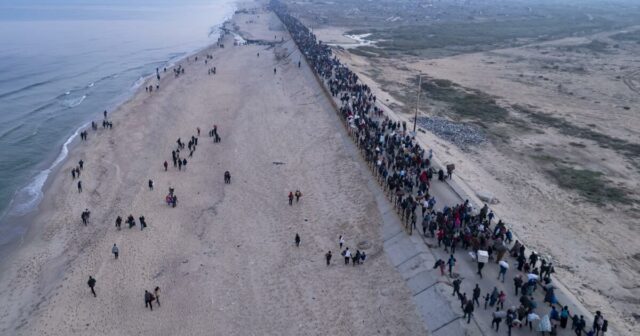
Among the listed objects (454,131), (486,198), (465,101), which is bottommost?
(486,198)

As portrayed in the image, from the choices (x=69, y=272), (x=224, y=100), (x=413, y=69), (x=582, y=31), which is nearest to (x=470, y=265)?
(x=69, y=272)

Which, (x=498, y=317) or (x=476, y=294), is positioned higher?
(x=476, y=294)

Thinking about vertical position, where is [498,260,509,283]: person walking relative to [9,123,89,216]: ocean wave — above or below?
above

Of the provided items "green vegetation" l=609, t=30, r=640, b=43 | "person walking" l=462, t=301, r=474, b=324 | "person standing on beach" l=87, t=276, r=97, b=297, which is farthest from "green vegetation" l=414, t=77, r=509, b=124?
"green vegetation" l=609, t=30, r=640, b=43

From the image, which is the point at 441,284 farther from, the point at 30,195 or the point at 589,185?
the point at 30,195

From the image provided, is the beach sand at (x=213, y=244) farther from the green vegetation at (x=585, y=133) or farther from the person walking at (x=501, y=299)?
the green vegetation at (x=585, y=133)

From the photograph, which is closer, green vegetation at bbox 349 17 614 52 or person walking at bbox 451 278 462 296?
person walking at bbox 451 278 462 296

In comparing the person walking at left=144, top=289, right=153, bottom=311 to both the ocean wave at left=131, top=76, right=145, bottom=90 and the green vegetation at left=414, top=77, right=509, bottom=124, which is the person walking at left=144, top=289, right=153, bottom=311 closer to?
the green vegetation at left=414, top=77, right=509, bottom=124

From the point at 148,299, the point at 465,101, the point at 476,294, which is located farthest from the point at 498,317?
the point at 465,101
